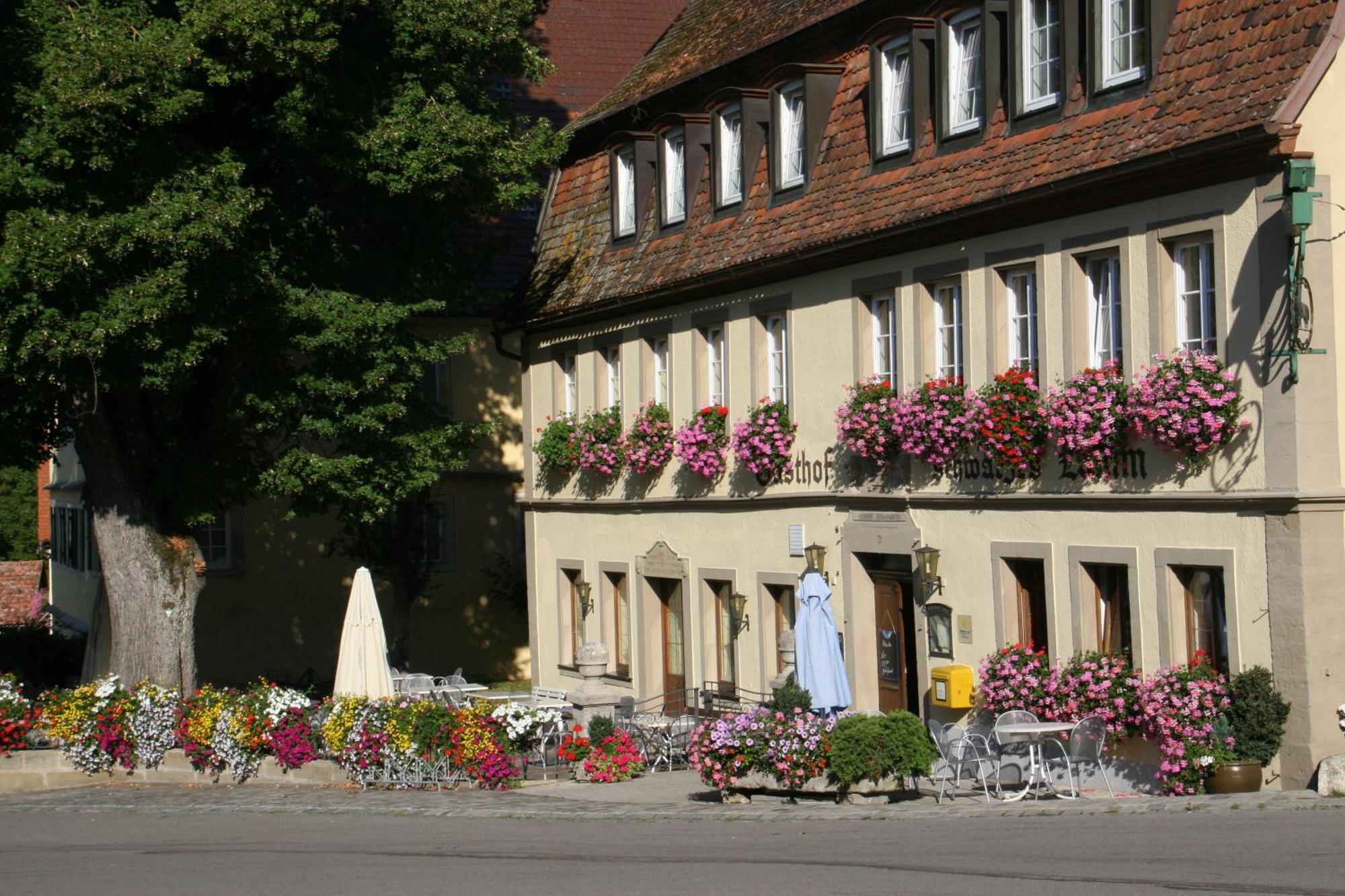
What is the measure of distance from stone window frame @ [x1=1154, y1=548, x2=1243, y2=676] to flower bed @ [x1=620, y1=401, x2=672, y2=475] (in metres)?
8.82

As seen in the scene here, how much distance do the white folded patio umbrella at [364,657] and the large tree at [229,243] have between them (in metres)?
2.38

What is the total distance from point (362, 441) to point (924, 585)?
804 centimetres

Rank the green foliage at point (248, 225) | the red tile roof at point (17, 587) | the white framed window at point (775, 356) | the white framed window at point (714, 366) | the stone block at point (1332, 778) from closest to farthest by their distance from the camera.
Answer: the stone block at point (1332, 778) < the green foliage at point (248, 225) < the white framed window at point (775, 356) < the white framed window at point (714, 366) < the red tile roof at point (17, 587)

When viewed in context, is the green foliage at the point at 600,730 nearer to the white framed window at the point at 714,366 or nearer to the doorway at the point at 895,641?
the doorway at the point at 895,641

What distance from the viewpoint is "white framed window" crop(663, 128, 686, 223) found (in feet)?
75.6

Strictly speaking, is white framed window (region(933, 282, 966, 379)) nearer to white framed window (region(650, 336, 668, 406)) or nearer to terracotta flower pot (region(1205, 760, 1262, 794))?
terracotta flower pot (region(1205, 760, 1262, 794))

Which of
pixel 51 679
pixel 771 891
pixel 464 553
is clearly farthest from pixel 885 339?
pixel 51 679

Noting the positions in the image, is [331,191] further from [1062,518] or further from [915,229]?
[1062,518]

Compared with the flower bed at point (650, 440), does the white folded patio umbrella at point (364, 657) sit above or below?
below

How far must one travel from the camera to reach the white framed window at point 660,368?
23.4 meters

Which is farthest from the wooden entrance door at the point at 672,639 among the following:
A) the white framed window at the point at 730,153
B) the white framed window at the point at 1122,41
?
the white framed window at the point at 1122,41

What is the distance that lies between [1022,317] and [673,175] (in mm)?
7501

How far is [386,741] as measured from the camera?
57.4ft

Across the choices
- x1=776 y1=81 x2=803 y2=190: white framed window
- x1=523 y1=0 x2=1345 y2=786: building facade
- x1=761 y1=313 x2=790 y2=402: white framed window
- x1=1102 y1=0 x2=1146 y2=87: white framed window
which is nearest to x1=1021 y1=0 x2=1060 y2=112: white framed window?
x1=523 y1=0 x2=1345 y2=786: building facade
